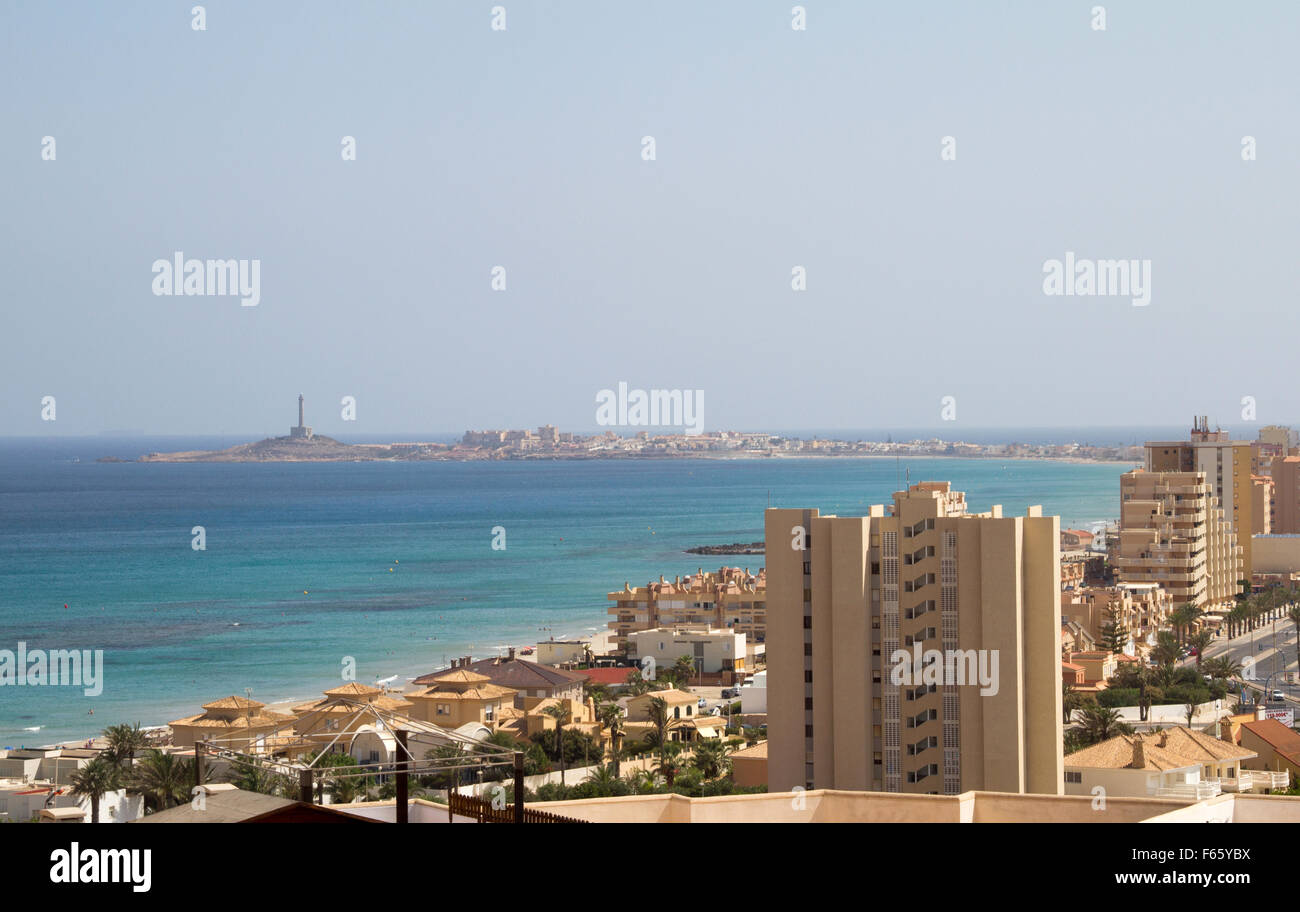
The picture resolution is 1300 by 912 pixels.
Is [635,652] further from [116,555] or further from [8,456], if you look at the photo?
[8,456]

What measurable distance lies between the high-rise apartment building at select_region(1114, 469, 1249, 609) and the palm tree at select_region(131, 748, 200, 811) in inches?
1662

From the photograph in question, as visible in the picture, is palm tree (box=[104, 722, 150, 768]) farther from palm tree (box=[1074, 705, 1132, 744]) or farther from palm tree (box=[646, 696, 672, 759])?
palm tree (box=[1074, 705, 1132, 744])

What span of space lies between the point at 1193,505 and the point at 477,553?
47.5m

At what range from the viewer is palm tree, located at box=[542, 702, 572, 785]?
2843 centimetres

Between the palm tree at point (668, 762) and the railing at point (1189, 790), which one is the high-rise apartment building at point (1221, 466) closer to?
the palm tree at point (668, 762)

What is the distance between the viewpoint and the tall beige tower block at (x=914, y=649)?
2042 centimetres

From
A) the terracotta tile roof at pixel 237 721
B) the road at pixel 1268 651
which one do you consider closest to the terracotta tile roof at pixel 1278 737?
the road at pixel 1268 651

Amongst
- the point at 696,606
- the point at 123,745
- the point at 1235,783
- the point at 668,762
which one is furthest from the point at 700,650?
the point at 1235,783

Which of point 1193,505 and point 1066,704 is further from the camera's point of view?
point 1193,505

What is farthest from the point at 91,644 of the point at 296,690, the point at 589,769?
the point at 589,769

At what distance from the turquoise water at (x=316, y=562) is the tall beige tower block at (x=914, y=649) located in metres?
23.9

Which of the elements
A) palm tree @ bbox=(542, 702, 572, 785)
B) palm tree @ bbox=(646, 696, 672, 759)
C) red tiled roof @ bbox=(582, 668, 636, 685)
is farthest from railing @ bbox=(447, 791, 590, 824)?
red tiled roof @ bbox=(582, 668, 636, 685)

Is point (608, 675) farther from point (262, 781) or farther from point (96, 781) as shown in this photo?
point (262, 781)
